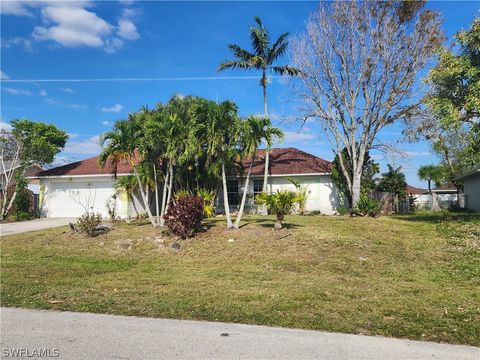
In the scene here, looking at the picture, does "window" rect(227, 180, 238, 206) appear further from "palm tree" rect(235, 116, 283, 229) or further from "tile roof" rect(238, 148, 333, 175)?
"palm tree" rect(235, 116, 283, 229)

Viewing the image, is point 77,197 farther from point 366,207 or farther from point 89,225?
point 366,207

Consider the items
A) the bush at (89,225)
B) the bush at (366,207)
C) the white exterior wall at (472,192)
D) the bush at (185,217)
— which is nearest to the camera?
the bush at (185,217)

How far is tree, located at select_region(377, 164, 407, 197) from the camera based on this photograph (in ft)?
85.3

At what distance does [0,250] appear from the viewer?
12867 mm

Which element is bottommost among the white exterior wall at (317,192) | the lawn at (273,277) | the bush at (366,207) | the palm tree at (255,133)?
the lawn at (273,277)

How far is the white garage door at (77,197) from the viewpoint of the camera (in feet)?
79.1

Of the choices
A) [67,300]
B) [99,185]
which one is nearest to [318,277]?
[67,300]

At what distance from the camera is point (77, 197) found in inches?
966

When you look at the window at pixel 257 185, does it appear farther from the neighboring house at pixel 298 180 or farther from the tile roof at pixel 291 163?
the tile roof at pixel 291 163

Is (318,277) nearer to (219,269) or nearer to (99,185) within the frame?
(219,269)

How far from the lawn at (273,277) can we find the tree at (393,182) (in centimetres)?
1130

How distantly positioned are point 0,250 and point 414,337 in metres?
12.4

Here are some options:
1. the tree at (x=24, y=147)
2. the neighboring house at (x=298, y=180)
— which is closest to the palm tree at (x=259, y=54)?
the neighboring house at (x=298, y=180)

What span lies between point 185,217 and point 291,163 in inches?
501
